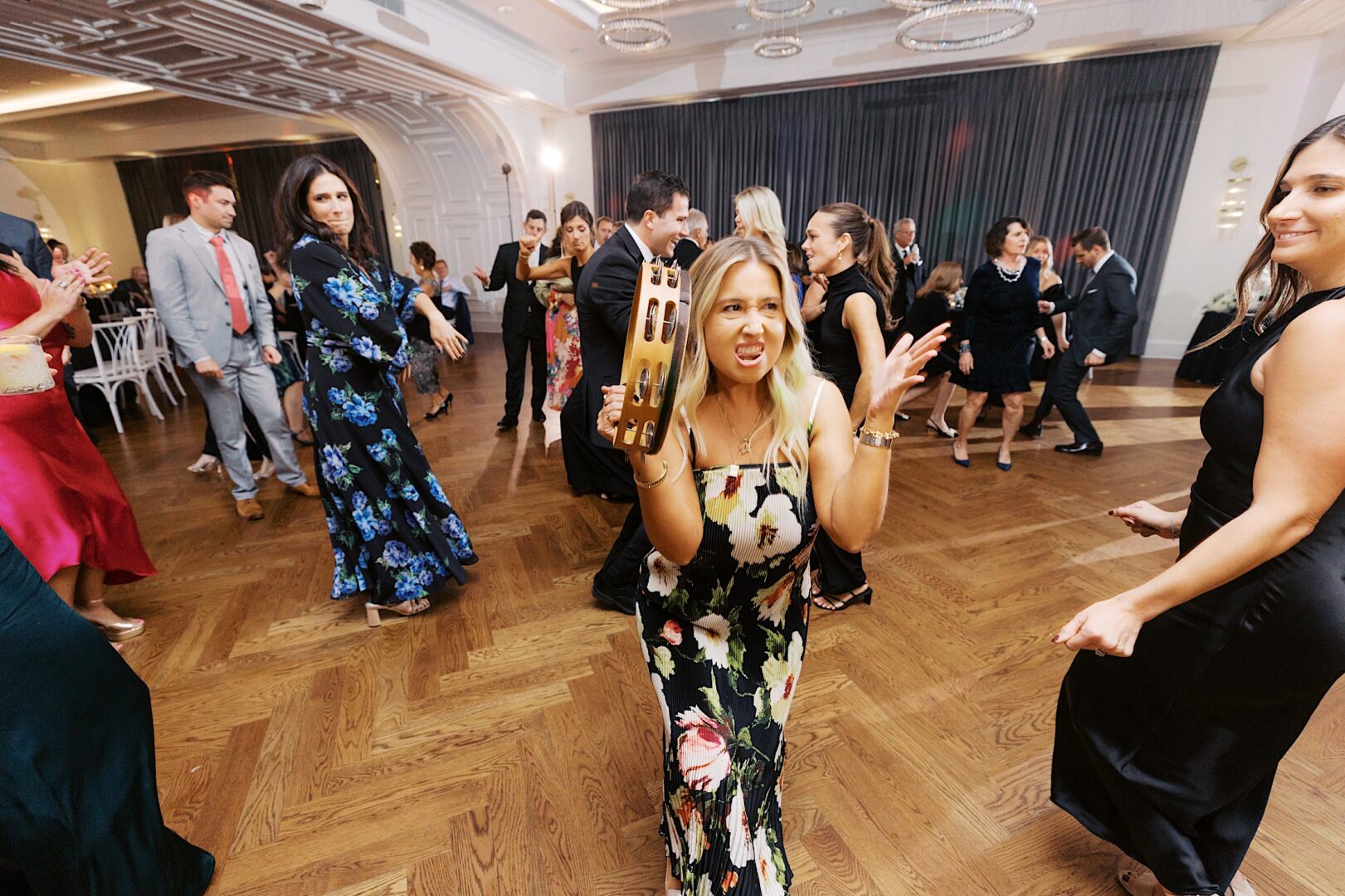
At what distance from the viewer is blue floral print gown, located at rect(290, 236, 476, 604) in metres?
2.06

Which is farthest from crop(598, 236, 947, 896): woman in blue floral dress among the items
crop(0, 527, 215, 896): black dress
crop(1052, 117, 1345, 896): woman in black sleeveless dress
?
crop(0, 527, 215, 896): black dress

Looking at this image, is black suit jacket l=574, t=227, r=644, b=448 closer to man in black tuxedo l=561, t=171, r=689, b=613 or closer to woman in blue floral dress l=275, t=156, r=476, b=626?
man in black tuxedo l=561, t=171, r=689, b=613

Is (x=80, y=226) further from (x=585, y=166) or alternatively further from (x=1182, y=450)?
(x=1182, y=450)

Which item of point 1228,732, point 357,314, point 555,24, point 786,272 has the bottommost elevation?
point 1228,732

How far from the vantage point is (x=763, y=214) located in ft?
8.60

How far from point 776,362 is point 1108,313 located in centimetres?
422

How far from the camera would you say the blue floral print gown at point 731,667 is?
111cm

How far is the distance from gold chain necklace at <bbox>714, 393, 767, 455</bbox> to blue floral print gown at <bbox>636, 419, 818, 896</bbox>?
0.04 meters

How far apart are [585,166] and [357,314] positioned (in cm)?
931

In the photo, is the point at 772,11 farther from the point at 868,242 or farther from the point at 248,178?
the point at 248,178

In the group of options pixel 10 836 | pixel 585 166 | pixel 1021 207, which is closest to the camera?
pixel 10 836

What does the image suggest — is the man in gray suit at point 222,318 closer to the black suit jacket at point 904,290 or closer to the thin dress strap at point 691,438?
the thin dress strap at point 691,438

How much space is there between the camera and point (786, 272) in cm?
120

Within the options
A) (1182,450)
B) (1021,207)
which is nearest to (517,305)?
(1182,450)
